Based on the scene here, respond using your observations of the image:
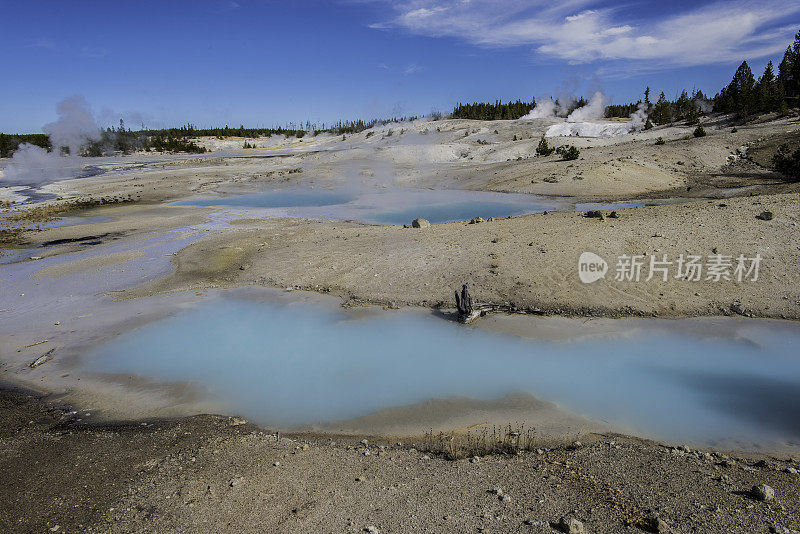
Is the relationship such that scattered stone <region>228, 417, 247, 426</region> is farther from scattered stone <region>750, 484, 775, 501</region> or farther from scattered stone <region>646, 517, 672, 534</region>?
scattered stone <region>750, 484, 775, 501</region>

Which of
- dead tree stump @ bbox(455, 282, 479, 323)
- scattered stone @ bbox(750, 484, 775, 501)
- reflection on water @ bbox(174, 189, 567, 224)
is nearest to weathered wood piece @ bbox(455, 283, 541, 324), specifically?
dead tree stump @ bbox(455, 282, 479, 323)

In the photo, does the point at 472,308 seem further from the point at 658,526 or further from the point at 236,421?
the point at 658,526

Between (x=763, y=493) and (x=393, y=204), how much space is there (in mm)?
17260

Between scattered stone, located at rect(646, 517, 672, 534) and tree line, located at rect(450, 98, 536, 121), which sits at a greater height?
tree line, located at rect(450, 98, 536, 121)

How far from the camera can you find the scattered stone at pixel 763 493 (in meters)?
4.01

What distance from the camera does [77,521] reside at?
4148mm

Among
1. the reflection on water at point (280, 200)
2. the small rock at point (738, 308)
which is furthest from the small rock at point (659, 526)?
the reflection on water at point (280, 200)

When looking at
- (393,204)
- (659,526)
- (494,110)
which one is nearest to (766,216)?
(659,526)

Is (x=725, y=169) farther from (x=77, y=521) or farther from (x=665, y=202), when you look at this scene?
(x=77, y=521)

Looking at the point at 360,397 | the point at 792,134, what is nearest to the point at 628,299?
the point at 360,397

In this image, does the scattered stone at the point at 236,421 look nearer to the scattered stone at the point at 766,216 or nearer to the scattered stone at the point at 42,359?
the scattered stone at the point at 42,359

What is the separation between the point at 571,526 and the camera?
3.71 m

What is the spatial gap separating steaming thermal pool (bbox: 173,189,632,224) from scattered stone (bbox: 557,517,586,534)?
512 inches

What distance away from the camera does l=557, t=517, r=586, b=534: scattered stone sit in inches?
145
